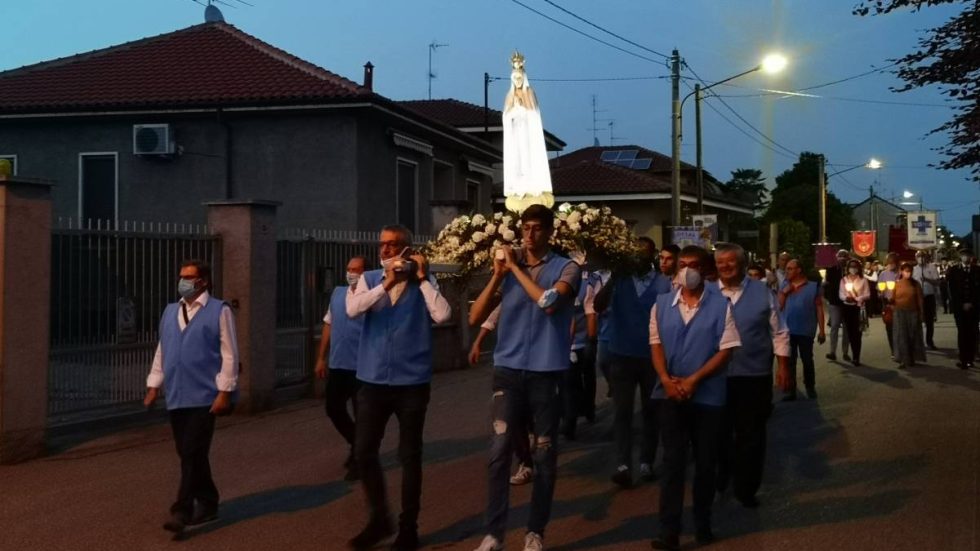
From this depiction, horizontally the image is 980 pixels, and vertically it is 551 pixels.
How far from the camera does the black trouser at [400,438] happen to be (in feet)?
20.7

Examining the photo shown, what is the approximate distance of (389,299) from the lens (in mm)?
6438

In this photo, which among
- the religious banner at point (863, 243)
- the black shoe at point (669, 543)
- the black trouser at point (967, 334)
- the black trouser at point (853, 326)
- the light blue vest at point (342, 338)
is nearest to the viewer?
the black shoe at point (669, 543)

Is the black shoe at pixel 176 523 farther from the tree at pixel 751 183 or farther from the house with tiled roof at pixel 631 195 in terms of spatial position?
the tree at pixel 751 183

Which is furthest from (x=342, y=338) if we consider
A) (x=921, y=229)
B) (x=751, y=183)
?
(x=751, y=183)

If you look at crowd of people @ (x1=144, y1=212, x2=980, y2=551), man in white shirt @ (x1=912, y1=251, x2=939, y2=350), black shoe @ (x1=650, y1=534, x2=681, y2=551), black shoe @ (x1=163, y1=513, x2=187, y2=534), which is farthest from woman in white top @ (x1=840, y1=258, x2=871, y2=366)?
black shoe @ (x1=163, y1=513, x2=187, y2=534)

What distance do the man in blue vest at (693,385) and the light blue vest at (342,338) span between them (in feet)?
9.37

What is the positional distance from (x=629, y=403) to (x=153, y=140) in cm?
1480

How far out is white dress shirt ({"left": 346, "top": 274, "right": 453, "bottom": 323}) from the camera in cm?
632

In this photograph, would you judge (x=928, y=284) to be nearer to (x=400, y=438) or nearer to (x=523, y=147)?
(x=523, y=147)

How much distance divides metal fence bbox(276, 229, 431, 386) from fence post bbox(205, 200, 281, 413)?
78 cm

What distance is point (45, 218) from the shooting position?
9906 mm

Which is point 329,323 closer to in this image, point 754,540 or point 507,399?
point 507,399

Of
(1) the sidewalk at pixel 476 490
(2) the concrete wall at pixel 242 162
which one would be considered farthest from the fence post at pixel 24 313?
(2) the concrete wall at pixel 242 162

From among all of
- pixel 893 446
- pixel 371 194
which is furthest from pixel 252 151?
pixel 893 446
